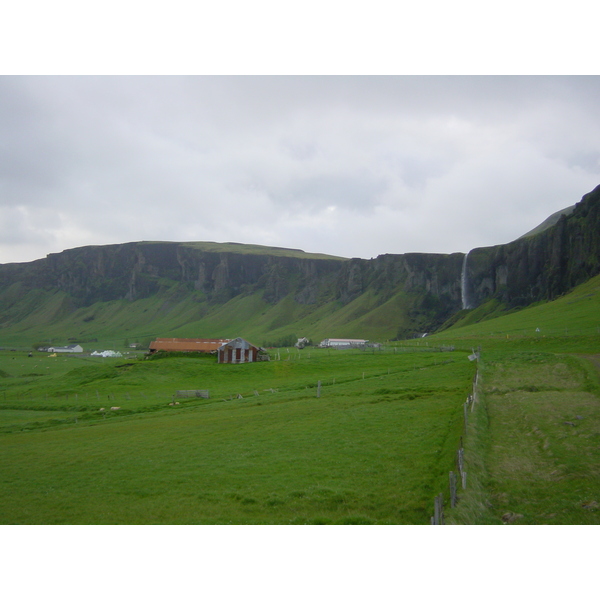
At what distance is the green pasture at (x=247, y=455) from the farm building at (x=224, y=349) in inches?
1294

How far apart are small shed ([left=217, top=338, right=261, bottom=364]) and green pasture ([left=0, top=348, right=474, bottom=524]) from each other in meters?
32.4

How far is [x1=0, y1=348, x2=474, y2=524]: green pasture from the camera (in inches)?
739

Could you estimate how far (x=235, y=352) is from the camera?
91688 millimetres

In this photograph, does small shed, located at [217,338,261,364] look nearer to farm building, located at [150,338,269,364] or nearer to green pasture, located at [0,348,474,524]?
farm building, located at [150,338,269,364]

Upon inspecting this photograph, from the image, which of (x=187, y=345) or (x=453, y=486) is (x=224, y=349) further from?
(x=453, y=486)

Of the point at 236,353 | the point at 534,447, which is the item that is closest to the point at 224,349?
the point at 236,353

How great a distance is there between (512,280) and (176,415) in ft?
581

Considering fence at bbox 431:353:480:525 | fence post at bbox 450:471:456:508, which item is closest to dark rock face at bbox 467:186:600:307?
fence at bbox 431:353:480:525

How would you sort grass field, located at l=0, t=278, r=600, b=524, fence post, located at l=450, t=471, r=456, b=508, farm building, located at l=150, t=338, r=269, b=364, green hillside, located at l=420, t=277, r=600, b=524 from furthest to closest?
1. farm building, located at l=150, t=338, r=269, b=364
2. grass field, located at l=0, t=278, r=600, b=524
3. green hillside, located at l=420, t=277, r=600, b=524
4. fence post, located at l=450, t=471, r=456, b=508

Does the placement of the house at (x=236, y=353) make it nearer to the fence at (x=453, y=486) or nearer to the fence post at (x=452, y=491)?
the fence at (x=453, y=486)

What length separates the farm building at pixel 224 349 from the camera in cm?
9106

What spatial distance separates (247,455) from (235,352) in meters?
66.1

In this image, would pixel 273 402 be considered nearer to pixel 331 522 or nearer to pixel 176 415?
pixel 176 415

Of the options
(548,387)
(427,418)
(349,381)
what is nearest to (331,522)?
(427,418)
